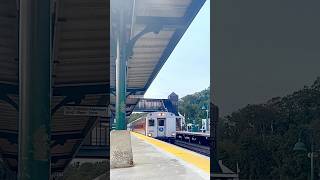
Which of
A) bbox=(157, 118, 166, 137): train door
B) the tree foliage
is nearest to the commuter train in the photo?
bbox=(157, 118, 166, 137): train door

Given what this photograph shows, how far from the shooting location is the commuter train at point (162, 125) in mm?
29156

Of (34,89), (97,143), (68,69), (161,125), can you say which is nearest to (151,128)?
(161,125)

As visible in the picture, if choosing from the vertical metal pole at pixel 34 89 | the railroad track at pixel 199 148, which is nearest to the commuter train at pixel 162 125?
the railroad track at pixel 199 148

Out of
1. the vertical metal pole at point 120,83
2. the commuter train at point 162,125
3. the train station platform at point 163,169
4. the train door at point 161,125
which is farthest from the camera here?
the commuter train at point 162,125

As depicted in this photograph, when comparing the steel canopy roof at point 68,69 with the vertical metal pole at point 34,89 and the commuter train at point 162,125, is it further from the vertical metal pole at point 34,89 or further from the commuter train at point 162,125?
the commuter train at point 162,125

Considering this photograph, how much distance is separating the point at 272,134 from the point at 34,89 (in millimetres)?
9097

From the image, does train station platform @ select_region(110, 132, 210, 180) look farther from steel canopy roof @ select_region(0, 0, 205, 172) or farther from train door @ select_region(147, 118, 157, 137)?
train door @ select_region(147, 118, 157, 137)

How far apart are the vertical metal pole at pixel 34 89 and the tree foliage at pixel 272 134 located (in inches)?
322

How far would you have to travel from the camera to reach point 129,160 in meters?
14.1

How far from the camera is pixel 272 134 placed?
36.9 ft

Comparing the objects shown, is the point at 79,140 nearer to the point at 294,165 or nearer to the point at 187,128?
the point at 294,165

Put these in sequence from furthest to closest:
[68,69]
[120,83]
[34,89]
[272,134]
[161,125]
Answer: [161,125]
[120,83]
[272,134]
[68,69]
[34,89]

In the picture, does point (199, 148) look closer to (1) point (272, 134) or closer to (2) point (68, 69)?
(1) point (272, 134)

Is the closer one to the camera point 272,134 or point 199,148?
point 272,134
